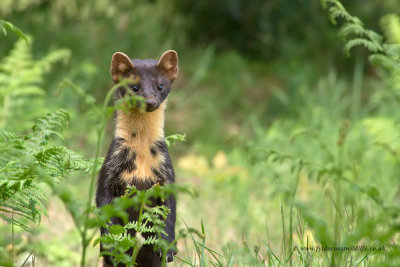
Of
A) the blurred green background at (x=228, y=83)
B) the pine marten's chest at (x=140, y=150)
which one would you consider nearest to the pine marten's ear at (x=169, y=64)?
the pine marten's chest at (x=140, y=150)

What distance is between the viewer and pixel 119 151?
4.21 m

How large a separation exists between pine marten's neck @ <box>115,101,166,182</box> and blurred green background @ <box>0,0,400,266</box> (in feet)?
11.4

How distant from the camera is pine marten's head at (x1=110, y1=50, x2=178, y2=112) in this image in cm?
431

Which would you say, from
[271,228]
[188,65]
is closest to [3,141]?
[271,228]

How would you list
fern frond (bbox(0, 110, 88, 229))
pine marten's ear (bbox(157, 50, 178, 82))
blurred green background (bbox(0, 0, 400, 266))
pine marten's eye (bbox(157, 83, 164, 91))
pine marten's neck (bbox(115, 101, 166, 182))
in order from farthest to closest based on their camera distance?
1. blurred green background (bbox(0, 0, 400, 266))
2. pine marten's ear (bbox(157, 50, 178, 82))
3. pine marten's eye (bbox(157, 83, 164, 91))
4. pine marten's neck (bbox(115, 101, 166, 182))
5. fern frond (bbox(0, 110, 88, 229))

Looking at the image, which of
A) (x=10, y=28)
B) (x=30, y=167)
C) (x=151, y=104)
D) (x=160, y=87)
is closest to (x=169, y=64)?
(x=160, y=87)

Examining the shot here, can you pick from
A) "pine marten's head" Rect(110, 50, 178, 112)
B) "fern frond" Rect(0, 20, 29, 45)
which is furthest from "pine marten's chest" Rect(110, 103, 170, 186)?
"fern frond" Rect(0, 20, 29, 45)

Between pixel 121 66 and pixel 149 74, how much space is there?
0.21 metres

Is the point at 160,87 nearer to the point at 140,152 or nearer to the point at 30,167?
the point at 140,152

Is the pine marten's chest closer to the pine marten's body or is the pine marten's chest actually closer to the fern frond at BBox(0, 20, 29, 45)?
the pine marten's body

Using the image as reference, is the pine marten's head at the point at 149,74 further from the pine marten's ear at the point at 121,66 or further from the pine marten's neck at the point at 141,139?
the pine marten's neck at the point at 141,139

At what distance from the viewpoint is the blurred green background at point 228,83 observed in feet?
28.3

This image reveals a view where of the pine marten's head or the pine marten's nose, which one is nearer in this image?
the pine marten's nose

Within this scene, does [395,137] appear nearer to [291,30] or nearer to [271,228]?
[271,228]
